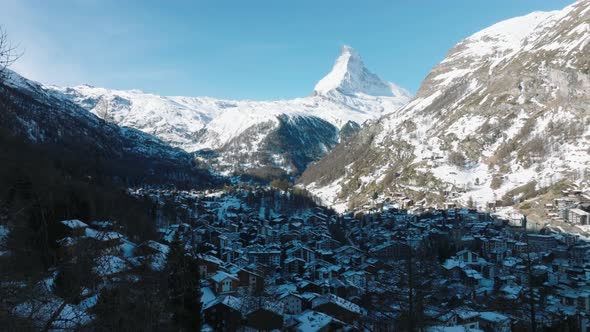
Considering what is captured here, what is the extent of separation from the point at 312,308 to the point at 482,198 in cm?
5937

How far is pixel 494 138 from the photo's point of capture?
95188 millimetres

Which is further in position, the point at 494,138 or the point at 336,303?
the point at 494,138

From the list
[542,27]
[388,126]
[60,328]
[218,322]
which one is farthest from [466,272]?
[542,27]

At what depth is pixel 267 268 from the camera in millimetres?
40625

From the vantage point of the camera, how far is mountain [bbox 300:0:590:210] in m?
78.5

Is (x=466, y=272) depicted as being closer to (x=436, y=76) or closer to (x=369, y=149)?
(x=369, y=149)

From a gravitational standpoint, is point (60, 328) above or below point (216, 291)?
above

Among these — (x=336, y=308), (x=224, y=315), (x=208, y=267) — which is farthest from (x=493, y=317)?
(x=208, y=267)

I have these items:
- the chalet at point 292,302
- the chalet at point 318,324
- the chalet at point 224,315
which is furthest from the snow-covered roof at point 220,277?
the chalet at point 318,324

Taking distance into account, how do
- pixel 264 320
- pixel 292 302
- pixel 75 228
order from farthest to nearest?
pixel 292 302 → pixel 264 320 → pixel 75 228

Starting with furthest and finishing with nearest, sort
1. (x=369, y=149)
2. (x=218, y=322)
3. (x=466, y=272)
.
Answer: (x=369, y=149) → (x=466, y=272) → (x=218, y=322)

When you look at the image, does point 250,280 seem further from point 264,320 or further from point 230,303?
point 264,320

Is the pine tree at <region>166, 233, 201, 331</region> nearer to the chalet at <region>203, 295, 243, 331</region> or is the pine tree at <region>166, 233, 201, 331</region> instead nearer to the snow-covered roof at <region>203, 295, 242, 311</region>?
the chalet at <region>203, 295, 243, 331</region>

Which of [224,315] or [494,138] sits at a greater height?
[494,138]
